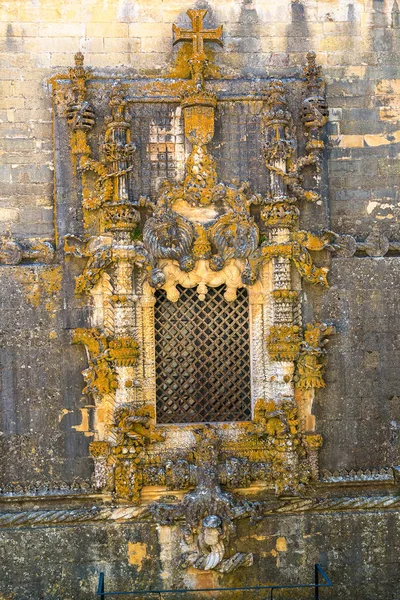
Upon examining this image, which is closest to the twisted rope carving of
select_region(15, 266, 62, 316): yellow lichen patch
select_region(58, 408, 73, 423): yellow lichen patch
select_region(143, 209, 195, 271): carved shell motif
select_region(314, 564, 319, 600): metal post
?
select_region(314, 564, 319, 600): metal post

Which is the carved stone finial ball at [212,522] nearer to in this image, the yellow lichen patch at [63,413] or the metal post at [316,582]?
the metal post at [316,582]

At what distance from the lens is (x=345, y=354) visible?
9.98m

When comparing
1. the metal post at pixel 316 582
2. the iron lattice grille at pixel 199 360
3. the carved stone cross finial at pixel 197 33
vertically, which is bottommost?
the metal post at pixel 316 582

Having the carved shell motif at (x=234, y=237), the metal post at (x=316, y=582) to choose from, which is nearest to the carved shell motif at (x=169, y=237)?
the carved shell motif at (x=234, y=237)

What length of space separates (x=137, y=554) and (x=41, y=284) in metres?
3.37

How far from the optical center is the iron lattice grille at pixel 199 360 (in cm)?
987

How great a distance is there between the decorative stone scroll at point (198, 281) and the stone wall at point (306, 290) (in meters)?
0.26

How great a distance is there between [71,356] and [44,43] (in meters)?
3.72

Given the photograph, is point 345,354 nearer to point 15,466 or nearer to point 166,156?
point 166,156

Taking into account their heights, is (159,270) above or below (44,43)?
below

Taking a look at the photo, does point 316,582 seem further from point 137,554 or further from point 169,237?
point 169,237

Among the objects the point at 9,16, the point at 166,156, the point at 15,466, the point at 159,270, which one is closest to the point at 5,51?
the point at 9,16

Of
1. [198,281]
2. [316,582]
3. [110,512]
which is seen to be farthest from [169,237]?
[316,582]

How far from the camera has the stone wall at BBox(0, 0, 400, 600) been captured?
31.4 ft
